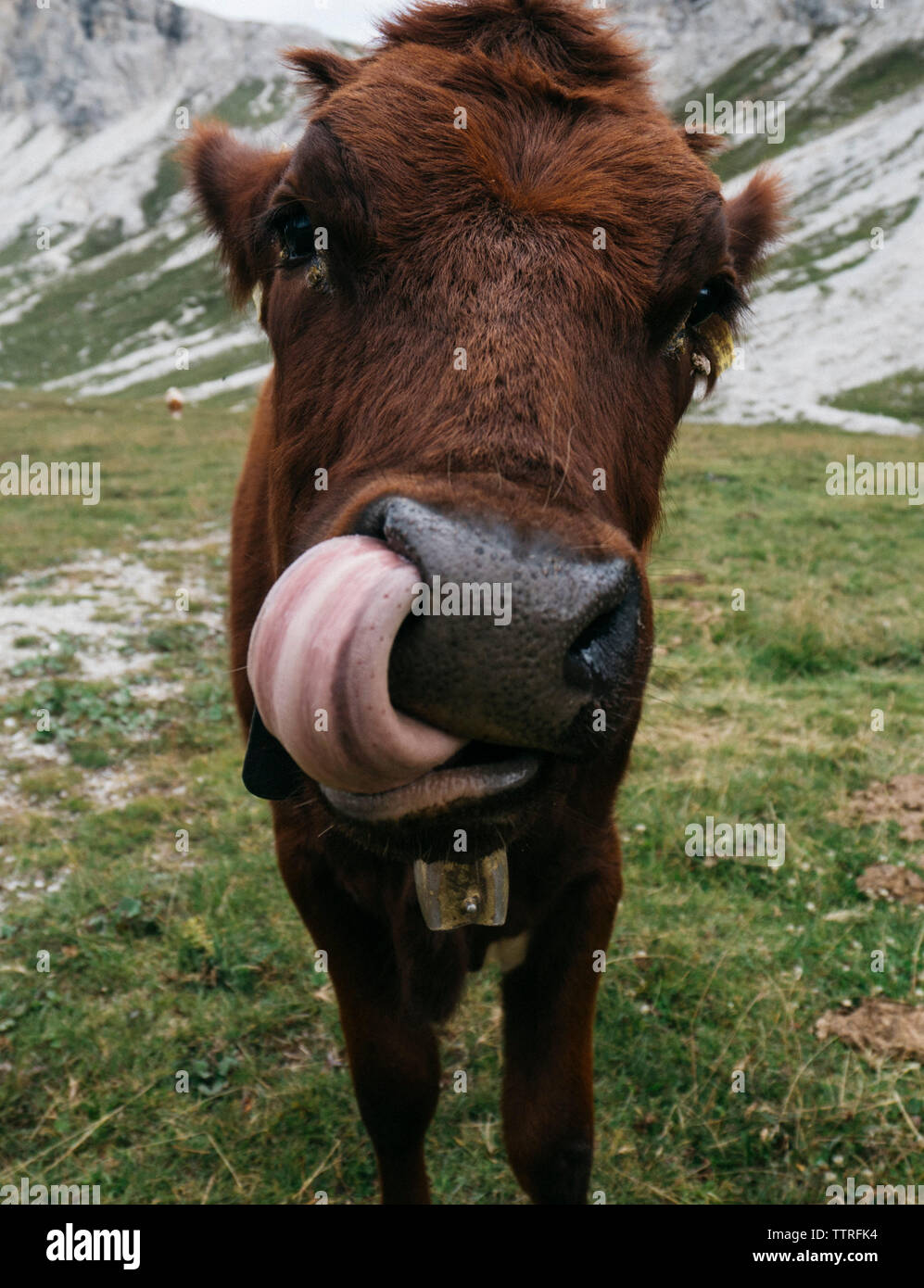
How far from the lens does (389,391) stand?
73.6 inches

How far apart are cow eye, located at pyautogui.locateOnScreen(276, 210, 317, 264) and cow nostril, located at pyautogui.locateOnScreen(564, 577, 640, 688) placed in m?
1.23

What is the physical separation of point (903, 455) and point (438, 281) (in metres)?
21.7

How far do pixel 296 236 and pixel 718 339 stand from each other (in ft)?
4.54

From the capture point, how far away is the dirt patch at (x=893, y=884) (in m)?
4.55

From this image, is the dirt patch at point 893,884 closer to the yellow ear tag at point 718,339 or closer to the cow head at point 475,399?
the cow head at point 475,399

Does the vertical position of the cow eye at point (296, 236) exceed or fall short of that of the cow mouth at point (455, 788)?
it exceeds it

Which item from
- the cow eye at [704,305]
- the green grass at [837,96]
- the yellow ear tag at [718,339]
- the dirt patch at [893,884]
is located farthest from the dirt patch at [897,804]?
the green grass at [837,96]

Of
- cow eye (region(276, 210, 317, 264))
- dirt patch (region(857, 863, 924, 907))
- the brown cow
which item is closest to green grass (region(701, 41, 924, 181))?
dirt patch (region(857, 863, 924, 907))

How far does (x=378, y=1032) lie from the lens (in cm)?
303

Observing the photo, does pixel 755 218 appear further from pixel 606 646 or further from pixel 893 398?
pixel 893 398

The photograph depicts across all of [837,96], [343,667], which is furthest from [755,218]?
[837,96]

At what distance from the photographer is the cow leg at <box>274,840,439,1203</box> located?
294cm

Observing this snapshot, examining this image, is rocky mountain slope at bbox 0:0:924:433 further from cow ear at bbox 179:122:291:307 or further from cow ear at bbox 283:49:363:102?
cow ear at bbox 283:49:363:102

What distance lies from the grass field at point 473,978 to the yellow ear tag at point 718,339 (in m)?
0.73
